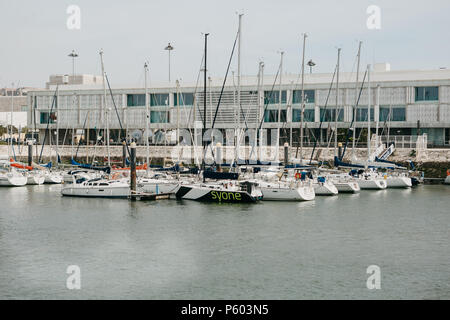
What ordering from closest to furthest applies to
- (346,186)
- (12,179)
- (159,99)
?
(346,186), (12,179), (159,99)

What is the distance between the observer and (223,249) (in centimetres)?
3600

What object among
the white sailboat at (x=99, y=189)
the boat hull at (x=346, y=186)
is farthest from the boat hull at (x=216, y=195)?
the boat hull at (x=346, y=186)

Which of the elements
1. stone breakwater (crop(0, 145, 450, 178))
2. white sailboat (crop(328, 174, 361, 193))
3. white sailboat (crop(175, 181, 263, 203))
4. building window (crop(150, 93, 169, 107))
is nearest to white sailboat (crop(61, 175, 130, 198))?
white sailboat (crop(175, 181, 263, 203))

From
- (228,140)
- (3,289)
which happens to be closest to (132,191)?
(3,289)

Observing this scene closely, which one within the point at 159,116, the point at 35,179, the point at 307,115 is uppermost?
the point at 159,116

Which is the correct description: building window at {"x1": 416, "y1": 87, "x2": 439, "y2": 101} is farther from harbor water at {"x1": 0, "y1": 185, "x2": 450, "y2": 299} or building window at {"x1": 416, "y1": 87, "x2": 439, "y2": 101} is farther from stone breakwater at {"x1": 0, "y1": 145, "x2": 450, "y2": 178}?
harbor water at {"x1": 0, "y1": 185, "x2": 450, "y2": 299}

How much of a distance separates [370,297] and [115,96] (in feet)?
313

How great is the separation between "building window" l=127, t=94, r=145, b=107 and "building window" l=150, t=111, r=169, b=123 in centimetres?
262

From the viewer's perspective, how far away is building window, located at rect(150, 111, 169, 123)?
113250 millimetres

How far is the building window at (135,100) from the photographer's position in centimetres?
11569

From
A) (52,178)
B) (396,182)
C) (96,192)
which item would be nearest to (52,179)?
(52,178)

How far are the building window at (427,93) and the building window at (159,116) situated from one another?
42.0m

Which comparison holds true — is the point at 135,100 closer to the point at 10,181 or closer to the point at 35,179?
the point at 35,179

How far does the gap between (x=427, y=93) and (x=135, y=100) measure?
164ft
